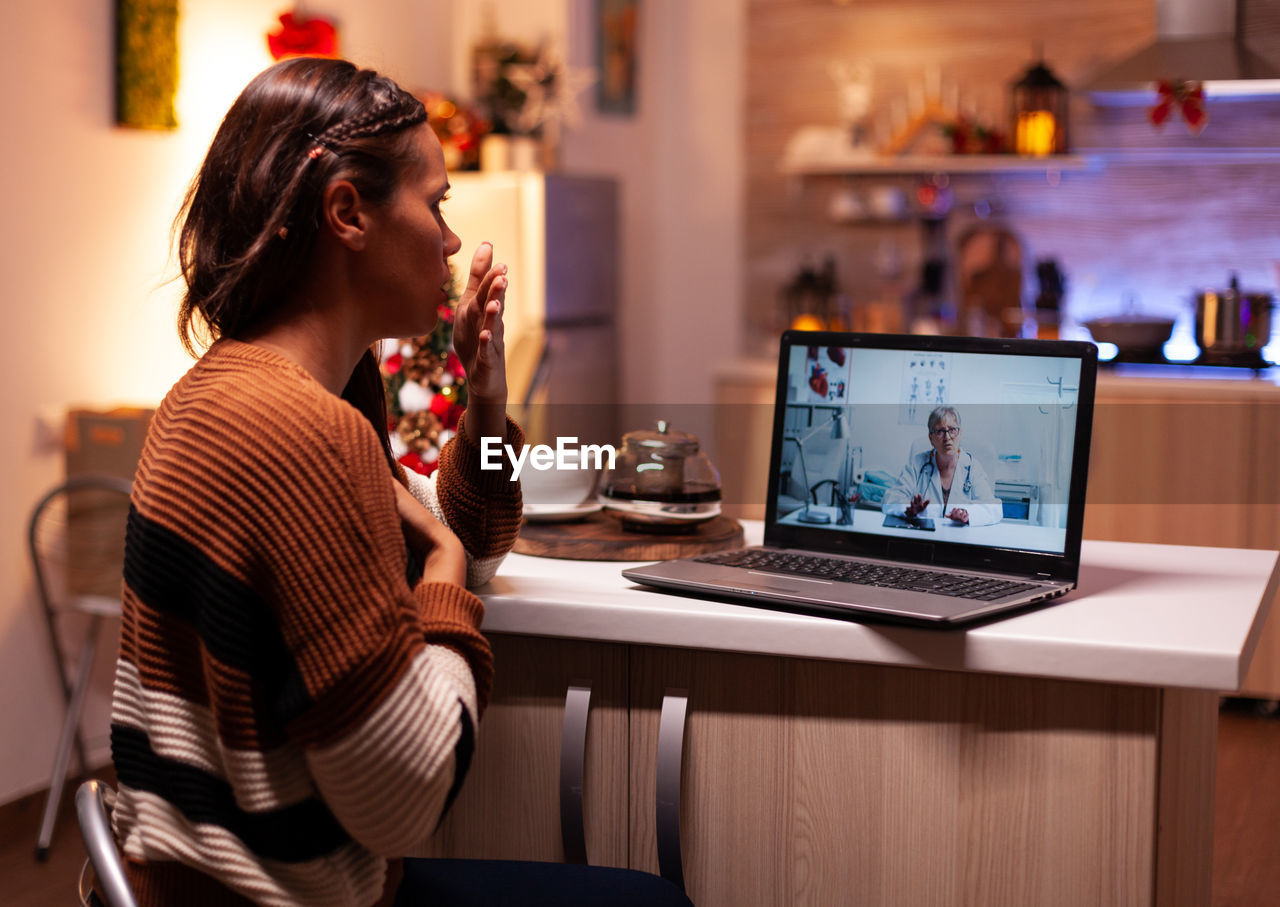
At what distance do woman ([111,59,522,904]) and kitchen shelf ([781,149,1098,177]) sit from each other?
11.4ft

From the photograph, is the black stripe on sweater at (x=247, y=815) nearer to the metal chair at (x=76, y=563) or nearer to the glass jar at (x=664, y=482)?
the glass jar at (x=664, y=482)

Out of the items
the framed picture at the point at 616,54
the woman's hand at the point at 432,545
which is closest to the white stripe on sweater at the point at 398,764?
the woman's hand at the point at 432,545

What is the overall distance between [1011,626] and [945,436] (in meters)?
0.25

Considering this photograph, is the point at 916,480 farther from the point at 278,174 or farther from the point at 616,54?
the point at 616,54

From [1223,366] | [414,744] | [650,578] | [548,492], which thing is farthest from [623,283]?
[414,744]

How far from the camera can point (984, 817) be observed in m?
1.25

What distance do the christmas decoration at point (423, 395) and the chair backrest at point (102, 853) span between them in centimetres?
80

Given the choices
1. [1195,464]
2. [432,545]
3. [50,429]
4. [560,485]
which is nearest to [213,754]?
[432,545]

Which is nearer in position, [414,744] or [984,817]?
[414,744]

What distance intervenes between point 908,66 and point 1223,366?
63.1 inches

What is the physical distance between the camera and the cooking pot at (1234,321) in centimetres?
386

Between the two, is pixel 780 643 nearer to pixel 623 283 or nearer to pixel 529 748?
pixel 529 748

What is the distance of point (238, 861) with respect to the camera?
1015mm

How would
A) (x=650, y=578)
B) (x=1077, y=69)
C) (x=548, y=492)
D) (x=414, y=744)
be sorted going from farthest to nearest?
(x=1077, y=69)
(x=548, y=492)
(x=650, y=578)
(x=414, y=744)
